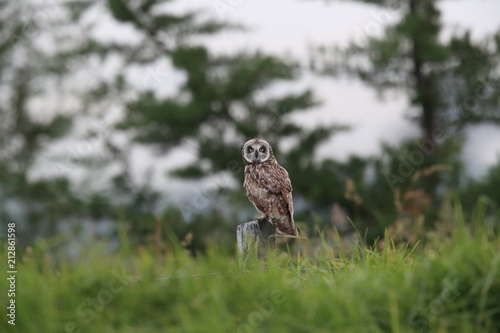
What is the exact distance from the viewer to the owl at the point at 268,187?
15.1 ft

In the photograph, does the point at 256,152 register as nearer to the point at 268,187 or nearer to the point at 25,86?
the point at 268,187

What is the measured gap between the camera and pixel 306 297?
3.35 metres

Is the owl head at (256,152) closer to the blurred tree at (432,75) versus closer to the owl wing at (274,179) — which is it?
the owl wing at (274,179)

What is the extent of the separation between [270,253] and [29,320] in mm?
1492

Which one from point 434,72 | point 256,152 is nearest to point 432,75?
point 434,72

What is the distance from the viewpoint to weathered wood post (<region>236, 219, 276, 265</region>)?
166 inches

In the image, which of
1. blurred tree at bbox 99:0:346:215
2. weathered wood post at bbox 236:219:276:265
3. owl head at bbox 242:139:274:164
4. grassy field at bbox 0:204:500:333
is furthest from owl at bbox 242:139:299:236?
blurred tree at bbox 99:0:346:215

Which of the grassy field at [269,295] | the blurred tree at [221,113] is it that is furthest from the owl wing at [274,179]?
the blurred tree at [221,113]

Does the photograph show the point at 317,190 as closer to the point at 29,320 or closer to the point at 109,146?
the point at 109,146

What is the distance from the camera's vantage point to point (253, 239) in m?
4.28

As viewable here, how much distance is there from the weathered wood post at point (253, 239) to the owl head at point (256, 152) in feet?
1.91

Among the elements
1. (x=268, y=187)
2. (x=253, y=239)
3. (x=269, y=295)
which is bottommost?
(x=269, y=295)

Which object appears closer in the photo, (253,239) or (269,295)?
(269,295)

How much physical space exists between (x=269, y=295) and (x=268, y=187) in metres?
1.31
